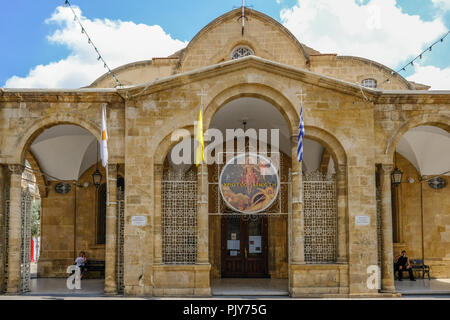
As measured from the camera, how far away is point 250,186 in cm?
1257

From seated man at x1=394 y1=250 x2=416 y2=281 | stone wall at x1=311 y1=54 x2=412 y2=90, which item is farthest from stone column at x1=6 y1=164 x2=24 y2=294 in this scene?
stone wall at x1=311 y1=54 x2=412 y2=90

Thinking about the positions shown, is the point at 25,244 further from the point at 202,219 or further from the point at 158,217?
the point at 202,219

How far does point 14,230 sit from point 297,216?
7141 millimetres

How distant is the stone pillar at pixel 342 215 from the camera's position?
11922 millimetres

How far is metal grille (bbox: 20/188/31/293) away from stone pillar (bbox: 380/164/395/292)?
9068 millimetres

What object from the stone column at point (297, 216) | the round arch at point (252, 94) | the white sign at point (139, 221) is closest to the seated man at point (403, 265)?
the stone column at point (297, 216)

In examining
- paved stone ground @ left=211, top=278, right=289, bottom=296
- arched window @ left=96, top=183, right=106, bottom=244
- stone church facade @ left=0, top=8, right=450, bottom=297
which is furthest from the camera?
arched window @ left=96, top=183, right=106, bottom=244

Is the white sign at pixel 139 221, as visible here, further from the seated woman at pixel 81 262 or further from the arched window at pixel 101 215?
the arched window at pixel 101 215

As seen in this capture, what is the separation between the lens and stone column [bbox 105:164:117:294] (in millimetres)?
11922

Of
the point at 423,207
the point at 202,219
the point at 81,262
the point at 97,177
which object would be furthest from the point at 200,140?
the point at 423,207

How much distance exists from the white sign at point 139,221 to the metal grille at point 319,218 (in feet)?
13.4

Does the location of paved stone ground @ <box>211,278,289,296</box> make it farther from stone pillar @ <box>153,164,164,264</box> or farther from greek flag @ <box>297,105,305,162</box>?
greek flag @ <box>297,105,305,162</box>

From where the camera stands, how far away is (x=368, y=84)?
19500mm

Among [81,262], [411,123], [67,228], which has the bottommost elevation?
[81,262]
